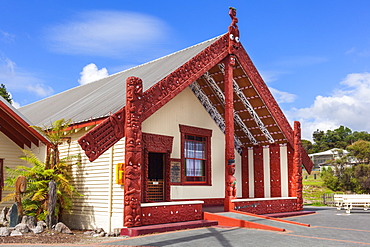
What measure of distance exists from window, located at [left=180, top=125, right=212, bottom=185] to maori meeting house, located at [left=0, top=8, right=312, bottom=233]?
44 mm

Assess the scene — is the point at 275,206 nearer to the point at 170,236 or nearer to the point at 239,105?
the point at 239,105

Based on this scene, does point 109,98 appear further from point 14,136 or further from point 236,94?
point 236,94

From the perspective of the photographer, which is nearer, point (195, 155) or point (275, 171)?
point (195, 155)

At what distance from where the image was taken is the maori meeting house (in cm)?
1191

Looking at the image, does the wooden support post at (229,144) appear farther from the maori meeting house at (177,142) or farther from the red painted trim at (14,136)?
the red painted trim at (14,136)

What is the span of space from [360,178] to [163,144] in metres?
26.7

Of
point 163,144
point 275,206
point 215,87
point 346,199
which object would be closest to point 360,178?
point 346,199

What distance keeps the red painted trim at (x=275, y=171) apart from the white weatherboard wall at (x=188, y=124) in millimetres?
2859

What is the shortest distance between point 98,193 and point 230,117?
6.04 m

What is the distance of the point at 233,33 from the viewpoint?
16578mm

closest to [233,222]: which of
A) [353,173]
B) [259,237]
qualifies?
[259,237]

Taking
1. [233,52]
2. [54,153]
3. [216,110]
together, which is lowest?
[54,153]

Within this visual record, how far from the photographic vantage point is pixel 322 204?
87.4ft

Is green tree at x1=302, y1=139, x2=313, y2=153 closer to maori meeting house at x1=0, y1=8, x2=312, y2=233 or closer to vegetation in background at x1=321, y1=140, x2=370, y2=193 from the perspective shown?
vegetation in background at x1=321, y1=140, x2=370, y2=193
